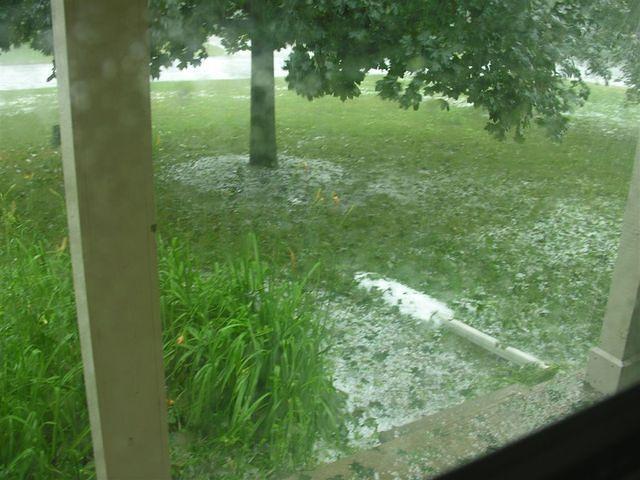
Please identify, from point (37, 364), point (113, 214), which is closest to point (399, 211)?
point (37, 364)

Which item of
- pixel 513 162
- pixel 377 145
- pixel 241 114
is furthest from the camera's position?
pixel 513 162

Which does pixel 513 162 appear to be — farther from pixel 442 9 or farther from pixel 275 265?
pixel 275 265

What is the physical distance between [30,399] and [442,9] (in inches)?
55.0

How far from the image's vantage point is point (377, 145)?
1929 mm

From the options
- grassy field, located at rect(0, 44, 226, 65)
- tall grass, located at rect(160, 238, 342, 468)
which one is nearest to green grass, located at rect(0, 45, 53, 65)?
grassy field, located at rect(0, 44, 226, 65)

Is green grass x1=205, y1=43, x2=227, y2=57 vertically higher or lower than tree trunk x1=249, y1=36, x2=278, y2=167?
higher

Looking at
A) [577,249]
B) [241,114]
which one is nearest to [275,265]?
[241,114]

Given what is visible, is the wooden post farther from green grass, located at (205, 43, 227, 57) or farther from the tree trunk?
green grass, located at (205, 43, 227, 57)

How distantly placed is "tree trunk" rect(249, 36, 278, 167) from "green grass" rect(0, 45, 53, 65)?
1.78 feet

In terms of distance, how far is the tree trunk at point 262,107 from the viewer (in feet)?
4.98

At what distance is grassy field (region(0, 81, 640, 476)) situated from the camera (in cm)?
151

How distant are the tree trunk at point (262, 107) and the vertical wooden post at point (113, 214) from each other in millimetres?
664

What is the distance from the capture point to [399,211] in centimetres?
197

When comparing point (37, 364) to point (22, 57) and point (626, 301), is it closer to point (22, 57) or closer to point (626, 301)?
point (22, 57)
